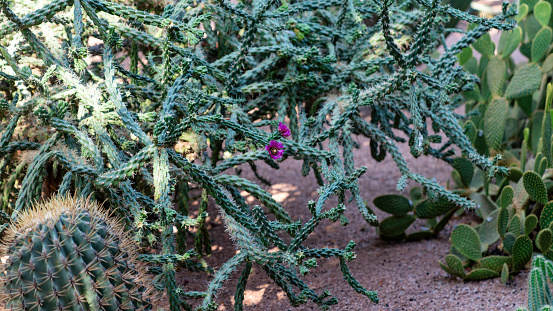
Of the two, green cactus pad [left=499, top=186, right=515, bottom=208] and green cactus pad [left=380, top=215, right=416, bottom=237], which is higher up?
green cactus pad [left=499, top=186, right=515, bottom=208]

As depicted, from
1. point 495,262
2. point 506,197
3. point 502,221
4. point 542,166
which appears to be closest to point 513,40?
point 542,166

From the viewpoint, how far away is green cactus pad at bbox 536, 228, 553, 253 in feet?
8.03

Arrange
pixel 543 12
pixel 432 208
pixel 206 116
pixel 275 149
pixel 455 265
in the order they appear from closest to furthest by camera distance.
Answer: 1. pixel 206 116
2. pixel 275 149
3. pixel 455 265
4. pixel 432 208
5. pixel 543 12

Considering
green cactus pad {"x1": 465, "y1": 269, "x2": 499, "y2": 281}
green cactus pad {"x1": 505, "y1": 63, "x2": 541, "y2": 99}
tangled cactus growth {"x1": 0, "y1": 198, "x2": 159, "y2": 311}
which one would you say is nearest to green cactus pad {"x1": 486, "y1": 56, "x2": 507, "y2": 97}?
green cactus pad {"x1": 505, "y1": 63, "x2": 541, "y2": 99}

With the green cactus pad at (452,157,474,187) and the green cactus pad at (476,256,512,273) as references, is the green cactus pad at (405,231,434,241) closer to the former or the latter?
the green cactus pad at (452,157,474,187)

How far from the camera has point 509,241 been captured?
8.68ft

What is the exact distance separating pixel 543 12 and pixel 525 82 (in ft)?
1.71

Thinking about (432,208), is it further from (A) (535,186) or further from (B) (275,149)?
(B) (275,149)

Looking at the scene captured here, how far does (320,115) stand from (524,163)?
4.90ft

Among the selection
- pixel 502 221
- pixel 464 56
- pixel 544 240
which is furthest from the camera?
pixel 464 56

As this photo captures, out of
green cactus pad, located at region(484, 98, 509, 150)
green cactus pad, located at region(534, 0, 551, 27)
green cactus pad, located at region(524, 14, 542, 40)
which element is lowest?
green cactus pad, located at region(484, 98, 509, 150)

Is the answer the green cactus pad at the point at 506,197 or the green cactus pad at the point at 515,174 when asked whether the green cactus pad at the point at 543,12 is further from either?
the green cactus pad at the point at 506,197

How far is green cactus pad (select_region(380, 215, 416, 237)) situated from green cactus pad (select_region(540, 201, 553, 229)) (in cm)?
76

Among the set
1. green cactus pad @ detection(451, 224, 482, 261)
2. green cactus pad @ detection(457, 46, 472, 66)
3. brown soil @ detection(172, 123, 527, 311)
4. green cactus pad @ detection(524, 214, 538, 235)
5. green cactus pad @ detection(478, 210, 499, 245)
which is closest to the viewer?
brown soil @ detection(172, 123, 527, 311)
